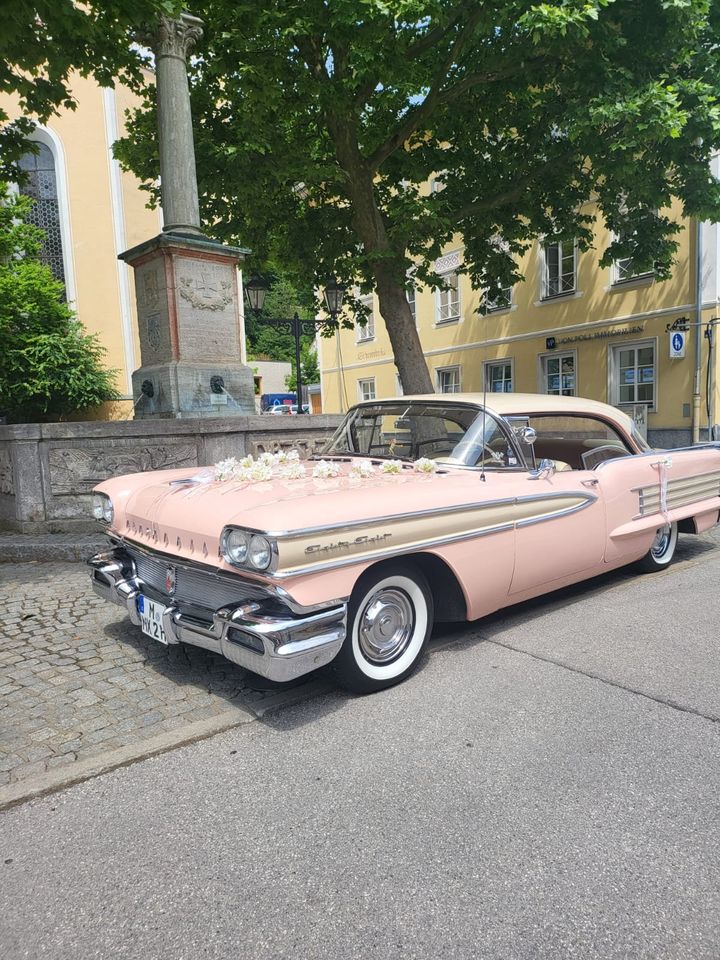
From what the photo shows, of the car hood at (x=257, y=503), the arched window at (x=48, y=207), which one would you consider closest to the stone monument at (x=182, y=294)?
the car hood at (x=257, y=503)

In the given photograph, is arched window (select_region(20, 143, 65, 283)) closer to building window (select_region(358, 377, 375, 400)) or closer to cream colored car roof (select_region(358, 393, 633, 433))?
building window (select_region(358, 377, 375, 400))

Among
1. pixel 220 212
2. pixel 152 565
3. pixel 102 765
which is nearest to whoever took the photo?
pixel 102 765

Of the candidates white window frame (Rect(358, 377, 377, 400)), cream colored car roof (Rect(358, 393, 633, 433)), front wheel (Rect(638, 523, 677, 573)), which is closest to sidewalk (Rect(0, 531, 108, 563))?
cream colored car roof (Rect(358, 393, 633, 433))

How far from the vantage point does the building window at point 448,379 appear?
2389cm

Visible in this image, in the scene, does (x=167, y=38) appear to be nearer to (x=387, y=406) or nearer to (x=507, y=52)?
(x=507, y=52)

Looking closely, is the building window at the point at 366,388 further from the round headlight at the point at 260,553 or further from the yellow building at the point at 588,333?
the round headlight at the point at 260,553

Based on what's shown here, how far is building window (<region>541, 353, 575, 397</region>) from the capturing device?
65.9 feet

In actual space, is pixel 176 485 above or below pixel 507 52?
below

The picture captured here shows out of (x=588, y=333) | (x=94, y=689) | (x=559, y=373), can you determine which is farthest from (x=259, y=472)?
(x=559, y=373)

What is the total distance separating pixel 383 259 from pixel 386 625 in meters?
8.22

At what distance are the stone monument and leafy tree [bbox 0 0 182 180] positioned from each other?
0.69 metres

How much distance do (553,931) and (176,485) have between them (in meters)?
2.89

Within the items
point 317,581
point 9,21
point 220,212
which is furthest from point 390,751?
point 220,212

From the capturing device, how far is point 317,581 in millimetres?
2877
